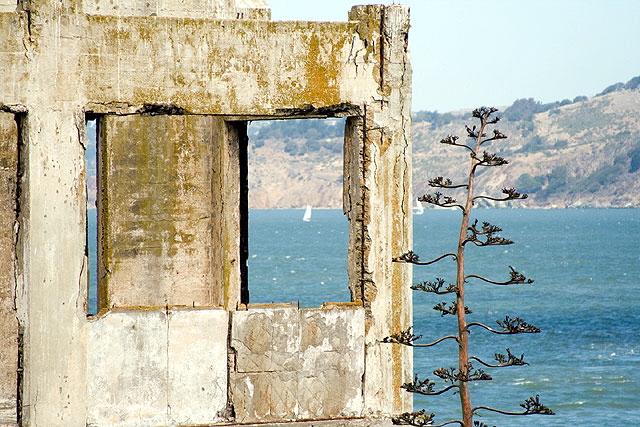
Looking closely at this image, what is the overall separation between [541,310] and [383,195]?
41.6m

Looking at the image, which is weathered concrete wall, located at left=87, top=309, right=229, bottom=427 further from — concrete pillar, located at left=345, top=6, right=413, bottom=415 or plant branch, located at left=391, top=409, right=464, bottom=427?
plant branch, located at left=391, top=409, right=464, bottom=427

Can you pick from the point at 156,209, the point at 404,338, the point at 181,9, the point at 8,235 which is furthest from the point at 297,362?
the point at 181,9

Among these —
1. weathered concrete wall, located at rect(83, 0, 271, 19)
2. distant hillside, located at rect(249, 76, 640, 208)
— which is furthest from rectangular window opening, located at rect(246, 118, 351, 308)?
weathered concrete wall, located at rect(83, 0, 271, 19)

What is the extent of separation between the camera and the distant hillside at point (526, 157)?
158875 millimetres

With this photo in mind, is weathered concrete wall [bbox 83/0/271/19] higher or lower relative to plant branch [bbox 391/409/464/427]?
higher

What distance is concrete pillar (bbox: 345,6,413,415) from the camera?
7.55 meters

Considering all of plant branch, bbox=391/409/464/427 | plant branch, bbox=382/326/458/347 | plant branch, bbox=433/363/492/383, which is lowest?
plant branch, bbox=391/409/464/427

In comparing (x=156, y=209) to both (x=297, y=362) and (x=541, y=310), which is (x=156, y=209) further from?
(x=541, y=310)

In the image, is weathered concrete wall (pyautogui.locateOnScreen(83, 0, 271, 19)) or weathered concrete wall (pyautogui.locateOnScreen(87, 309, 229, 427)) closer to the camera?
weathered concrete wall (pyautogui.locateOnScreen(87, 309, 229, 427))

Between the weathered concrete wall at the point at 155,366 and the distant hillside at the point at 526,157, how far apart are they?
13735 centimetres

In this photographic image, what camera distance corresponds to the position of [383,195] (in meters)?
7.56

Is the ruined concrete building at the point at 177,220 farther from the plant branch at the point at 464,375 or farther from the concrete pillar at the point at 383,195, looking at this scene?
the plant branch at the point at 464,375

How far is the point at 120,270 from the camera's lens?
7.46m

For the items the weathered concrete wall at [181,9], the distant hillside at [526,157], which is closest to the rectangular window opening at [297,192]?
the distant hillside at [526,157]
